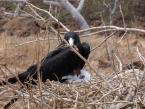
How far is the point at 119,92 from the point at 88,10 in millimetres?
13077

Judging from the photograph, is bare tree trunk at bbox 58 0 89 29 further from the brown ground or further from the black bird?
the black bird

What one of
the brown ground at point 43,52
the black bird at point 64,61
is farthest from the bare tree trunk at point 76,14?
the black bird at point 64,61

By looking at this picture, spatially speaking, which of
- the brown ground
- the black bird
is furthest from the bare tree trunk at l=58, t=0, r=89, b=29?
the black bird

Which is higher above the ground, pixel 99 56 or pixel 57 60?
pixel 57 60

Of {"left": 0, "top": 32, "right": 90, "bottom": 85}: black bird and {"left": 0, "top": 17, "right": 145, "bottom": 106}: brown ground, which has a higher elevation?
{"left": 0, "top": 32, "right": 90, "bottom": 85}: black bird

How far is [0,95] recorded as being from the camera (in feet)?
12.1

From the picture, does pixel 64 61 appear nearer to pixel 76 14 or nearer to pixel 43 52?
pixel 43 52

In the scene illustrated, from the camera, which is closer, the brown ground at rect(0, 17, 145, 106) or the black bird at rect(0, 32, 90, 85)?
the black bird at rect(0, 32, 90, 85)

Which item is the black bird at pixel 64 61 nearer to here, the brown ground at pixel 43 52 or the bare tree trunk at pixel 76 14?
the brown ground at pixel 43 52

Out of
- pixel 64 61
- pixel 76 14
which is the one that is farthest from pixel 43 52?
pixel 76 14

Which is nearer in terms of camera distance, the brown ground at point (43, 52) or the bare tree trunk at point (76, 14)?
the brown ground at point (43, 52)

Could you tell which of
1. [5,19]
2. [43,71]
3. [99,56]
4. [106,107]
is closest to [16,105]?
[43,71]

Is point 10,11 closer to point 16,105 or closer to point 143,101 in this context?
Result: point 16,105

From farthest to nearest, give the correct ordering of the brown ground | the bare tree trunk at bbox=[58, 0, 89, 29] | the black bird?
the bare tree trunk at bbox=[58, 0, 89, 29]
the brown ground
the black bird
